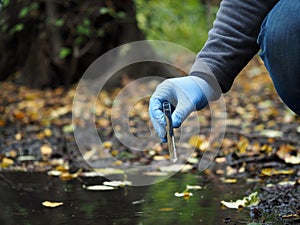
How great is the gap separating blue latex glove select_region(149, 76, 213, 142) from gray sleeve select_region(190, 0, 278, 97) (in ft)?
0.14

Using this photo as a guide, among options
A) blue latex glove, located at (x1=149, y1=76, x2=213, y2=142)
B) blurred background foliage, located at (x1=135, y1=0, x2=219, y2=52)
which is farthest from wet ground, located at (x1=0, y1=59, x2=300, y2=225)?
blurred background foliage, located at (x1=135, y1=0, x2=219, y2=52)

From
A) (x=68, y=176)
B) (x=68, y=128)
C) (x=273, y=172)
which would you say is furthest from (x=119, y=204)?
(x=68, y=128)

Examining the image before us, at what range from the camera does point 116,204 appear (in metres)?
2.15

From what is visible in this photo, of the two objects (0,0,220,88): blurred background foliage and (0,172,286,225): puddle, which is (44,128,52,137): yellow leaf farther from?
(0,0,220,88): blurred background foliage

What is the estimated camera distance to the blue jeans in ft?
4.40

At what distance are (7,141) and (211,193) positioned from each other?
1.91 m

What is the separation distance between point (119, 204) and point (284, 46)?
104 centimetres

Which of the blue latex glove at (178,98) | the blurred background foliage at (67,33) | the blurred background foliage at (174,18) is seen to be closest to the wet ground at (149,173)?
the blue latex glove at (178,98)

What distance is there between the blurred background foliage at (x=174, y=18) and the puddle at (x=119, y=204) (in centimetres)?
405

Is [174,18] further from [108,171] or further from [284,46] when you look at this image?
[284,46]

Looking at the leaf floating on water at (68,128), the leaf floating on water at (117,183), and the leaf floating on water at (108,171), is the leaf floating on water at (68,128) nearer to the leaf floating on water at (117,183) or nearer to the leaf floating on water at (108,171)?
the leaf floating on water at (108,171)

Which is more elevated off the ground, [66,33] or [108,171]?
[66,33]

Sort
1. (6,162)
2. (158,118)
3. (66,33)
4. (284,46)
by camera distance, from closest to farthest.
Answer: (284,46), (158,118), (6,162), (66,33)

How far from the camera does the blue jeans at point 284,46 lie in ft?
4.40
